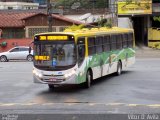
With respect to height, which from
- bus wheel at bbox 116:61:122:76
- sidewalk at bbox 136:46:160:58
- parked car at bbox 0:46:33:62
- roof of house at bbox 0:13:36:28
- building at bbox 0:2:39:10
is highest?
building at bbox 0:2:39:10

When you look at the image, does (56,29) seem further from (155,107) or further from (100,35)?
(155,107)

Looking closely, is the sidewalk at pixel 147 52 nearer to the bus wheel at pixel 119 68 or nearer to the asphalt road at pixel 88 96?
the bus wheel at pixel 119 68

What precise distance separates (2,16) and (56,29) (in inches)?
302

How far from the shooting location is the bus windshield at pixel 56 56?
65.3 ft

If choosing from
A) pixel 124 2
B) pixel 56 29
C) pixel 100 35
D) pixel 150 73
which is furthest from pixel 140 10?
pixel 100 35

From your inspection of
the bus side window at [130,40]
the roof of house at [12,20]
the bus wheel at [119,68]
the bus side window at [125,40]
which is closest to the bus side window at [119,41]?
the bus side window at [125,40]

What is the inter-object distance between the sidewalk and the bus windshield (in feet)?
82.6

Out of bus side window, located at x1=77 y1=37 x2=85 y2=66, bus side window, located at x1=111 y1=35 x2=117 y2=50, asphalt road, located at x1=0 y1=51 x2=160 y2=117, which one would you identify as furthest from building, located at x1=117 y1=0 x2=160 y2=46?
bus side window, located at x1=77 y1=37 x2=85 y2=66

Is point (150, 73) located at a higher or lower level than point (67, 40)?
lower

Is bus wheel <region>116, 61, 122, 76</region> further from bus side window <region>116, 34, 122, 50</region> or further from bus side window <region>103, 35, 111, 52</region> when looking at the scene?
bus side window <region>103, 35, 111, 52</region>

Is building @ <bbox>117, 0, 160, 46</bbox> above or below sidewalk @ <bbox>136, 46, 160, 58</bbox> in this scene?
above

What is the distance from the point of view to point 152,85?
21781mm

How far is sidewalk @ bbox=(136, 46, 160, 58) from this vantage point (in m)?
44.9

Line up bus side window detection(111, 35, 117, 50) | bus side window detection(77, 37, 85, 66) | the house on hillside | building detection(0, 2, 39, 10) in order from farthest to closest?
building detection(0, 2, 39, 10)
the house on hillside
bus side window detection(111, 35, 117, 50)
bus side window detection(77, 37, 85, 66)
